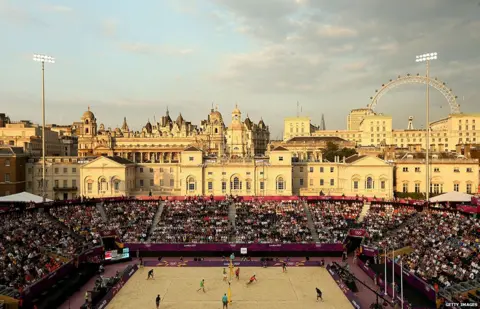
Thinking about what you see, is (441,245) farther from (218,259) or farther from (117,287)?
(117,287)

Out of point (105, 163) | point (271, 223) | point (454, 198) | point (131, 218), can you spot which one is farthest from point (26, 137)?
point (454, 198)

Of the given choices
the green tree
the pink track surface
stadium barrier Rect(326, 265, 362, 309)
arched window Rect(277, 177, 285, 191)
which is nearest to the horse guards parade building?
arched window Rect(277, 177, 285, 191)

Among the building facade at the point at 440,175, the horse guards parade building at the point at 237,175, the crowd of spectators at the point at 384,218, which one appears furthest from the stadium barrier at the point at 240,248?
the building facade at the point at 440,175

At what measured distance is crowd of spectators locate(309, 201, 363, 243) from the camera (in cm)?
4422

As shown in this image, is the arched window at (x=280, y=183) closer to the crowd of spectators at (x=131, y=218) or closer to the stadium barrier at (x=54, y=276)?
the crowd of spectators at (x=131, y=218)

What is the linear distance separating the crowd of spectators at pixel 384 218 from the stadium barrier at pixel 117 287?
75.3 feet

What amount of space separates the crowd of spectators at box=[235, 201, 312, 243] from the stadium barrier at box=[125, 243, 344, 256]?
3.35ft

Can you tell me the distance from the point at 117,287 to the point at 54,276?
484cm

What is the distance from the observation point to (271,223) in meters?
47.6

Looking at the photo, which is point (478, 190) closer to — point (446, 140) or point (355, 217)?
point (355, 217)

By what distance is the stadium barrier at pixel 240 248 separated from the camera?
4212 centimetres

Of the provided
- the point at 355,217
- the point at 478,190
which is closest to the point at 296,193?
the point at 355,217

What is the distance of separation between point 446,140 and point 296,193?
8094 centimetres

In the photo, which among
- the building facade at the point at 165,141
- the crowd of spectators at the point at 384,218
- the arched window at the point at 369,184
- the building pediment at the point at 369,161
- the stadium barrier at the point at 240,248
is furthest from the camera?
the building facade at the point at 165,141
